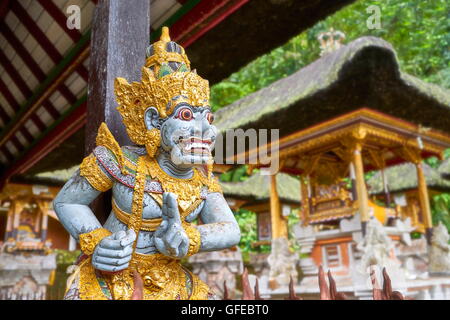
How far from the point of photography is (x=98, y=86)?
2.09m

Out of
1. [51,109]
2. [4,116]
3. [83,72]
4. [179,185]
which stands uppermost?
[4,116]

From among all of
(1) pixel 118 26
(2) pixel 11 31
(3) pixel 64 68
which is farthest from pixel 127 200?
(2) pixel 11 31

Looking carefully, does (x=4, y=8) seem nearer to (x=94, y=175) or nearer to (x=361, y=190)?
(x=94, y=175)

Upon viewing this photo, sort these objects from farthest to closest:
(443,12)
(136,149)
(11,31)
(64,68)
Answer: (443,12), (11,31), (64,68), (136,149)

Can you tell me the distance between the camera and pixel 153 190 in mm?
1606

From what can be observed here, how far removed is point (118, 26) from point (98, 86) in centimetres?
34

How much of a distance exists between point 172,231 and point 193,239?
0.36 ft

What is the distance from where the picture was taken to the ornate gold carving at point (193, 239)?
4.68ft

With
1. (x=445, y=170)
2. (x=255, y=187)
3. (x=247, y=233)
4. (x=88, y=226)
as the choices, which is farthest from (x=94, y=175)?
(x=247, y=233)

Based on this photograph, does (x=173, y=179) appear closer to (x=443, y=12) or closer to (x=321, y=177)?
(x=321, y=177)

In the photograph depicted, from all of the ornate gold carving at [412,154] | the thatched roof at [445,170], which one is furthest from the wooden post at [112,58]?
the thatched roof at [445,170]

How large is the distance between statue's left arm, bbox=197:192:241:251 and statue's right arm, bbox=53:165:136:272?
270 millimetres

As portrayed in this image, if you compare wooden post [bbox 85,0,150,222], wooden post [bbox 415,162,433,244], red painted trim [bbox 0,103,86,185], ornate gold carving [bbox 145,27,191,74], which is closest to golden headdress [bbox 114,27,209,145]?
ornate gold carving [bbox 145,27,191,74]

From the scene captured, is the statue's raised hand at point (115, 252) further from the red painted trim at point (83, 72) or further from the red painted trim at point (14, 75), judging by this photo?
Result: the red painted trim at point (14, 75)
